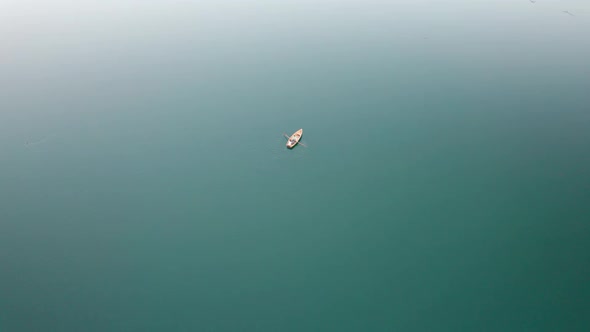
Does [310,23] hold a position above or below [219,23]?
above

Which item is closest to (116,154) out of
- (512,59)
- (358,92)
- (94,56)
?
(94,56)

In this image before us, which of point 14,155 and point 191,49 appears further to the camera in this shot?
point 191,49

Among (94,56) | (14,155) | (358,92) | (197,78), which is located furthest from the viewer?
(94,56)

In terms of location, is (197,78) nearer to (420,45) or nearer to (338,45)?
(338,45)

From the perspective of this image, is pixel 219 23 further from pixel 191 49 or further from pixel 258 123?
pixel 258 123

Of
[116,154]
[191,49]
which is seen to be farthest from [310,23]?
[116,154]

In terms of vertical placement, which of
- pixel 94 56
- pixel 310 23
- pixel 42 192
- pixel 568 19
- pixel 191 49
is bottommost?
pixel 42 192

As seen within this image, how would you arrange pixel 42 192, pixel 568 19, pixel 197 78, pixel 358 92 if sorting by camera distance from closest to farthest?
pixel 42 192
pixel 358 92
pixel 197 78
pixel 568 19
